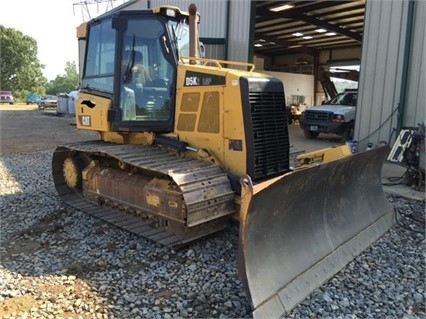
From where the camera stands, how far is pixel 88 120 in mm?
6000

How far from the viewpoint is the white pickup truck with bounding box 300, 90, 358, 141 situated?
13.1 metres

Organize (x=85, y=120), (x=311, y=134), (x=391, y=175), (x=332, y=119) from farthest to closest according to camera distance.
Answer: (x=311, y=134), (x=332, y=119), (x=391, y=175), (x=85, y=120)

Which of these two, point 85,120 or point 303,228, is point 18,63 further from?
point 303,228

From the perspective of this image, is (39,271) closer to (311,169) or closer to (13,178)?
(311,169)

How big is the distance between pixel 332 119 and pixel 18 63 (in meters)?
56.8

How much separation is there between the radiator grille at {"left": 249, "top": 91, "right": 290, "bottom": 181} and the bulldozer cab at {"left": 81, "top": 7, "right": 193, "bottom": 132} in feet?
3.78

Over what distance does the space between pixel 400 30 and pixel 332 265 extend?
6.83m

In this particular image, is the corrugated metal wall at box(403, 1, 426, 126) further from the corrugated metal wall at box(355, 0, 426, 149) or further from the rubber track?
the rubber track

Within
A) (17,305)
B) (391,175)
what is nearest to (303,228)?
(17,305)

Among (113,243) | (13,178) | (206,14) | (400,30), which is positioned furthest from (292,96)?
(113,243)

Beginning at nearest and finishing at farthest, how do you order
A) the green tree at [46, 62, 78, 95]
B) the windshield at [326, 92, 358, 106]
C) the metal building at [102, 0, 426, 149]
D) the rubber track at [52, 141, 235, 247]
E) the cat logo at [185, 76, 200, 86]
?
the rubber track at [52, 141, 235, 247], the cat logo at [185, 76, 200, 86], the metal building at [102, 0, 426, 149], the windshield at [326, 92, 358, 106], the green tree at [46, 62, 78, 95]

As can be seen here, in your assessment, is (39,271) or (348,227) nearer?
(39,271)

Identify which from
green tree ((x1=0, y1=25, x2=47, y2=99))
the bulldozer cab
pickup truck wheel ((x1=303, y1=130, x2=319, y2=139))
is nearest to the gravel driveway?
the bulldozer cab

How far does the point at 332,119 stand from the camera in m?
13.2
